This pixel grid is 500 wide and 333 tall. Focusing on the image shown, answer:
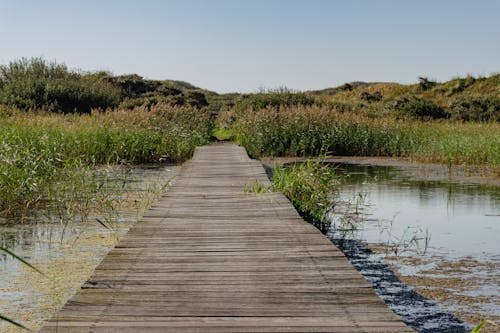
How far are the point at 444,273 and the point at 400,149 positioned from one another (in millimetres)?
12356

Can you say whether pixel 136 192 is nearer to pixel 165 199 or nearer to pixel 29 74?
pixel 165 199

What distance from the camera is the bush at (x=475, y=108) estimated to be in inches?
1117

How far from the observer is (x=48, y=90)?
81.1 feet

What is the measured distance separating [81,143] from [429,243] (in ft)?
27.4

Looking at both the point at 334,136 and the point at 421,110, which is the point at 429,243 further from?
the point at 421,110

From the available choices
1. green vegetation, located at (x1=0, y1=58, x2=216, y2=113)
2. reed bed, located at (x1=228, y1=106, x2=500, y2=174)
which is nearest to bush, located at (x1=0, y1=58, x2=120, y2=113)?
green vegetation, located at (x1=0, y1=58, x2=216, y2=113)

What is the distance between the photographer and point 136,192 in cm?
1007

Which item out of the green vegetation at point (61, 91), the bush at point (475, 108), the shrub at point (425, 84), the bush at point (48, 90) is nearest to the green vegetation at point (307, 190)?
the green vegetation at point (61, 91)

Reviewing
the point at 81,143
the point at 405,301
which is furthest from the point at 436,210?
the point at 81,143

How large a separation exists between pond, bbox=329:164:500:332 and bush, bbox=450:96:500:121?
1727cm

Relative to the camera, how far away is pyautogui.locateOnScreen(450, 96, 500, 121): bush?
28.4 m

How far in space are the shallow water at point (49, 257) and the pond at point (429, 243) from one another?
2342 mm

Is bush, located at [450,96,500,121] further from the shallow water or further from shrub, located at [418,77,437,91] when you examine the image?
the shallow water

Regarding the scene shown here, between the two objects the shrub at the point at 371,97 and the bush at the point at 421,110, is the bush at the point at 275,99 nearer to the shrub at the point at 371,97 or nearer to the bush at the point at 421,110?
the bush at the point at 421,110
